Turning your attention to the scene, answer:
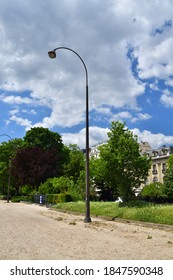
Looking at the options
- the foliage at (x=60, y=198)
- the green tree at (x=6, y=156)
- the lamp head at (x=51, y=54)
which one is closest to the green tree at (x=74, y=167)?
the green tree at (x=6, y=156)

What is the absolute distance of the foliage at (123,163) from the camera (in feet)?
77.7

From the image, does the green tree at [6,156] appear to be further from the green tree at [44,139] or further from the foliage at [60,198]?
the foliage at [60,198]

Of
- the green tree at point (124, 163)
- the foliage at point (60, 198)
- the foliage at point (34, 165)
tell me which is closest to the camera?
the green tree at point (124, 163)

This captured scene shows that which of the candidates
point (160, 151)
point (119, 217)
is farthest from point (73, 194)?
point (160, 151)

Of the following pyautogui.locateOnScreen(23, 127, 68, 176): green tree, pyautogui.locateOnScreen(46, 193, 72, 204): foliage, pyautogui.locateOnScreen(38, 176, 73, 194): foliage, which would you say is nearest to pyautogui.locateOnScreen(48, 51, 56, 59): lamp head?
pyautogui.locateOnScreen(46, 193, 72, 204): foliage

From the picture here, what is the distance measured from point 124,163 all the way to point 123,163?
0.07m

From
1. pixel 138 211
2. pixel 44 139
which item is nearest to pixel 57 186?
pixel 44 139

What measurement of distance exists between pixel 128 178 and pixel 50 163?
116 ft

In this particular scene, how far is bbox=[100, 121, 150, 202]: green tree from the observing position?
23.7 metres

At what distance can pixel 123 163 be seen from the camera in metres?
23.8

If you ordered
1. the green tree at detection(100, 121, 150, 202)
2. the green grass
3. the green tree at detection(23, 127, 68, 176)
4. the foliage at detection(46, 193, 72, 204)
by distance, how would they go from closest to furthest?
the green grass < the green tree at detection(100, 121, 150, 202) < the foliage at detection(46, 193, 72, 204) < the green tree at detection(23, 127, 68, 176)

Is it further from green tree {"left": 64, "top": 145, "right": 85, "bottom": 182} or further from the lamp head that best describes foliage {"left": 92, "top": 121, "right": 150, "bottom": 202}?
green tree {"left": 64, "top": 145, "right": 85, "bottom": 182}

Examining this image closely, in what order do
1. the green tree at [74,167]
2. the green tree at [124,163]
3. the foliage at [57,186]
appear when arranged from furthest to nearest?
the green tree at [74,167] < the foliage at [57,186] < the green tree at [124,163]
